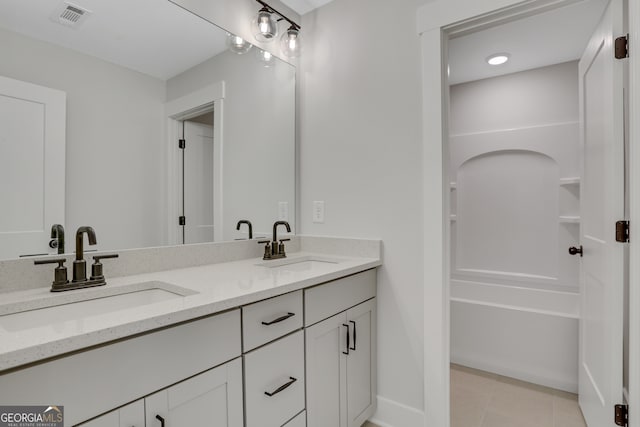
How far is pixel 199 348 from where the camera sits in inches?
37.3

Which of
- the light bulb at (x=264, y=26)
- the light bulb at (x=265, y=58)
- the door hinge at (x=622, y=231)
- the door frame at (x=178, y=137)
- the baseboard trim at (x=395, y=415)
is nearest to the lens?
the door hinge at (x=622, y=231)

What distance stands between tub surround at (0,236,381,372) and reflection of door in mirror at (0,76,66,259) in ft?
0.33

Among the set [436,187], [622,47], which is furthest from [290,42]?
[622,47]

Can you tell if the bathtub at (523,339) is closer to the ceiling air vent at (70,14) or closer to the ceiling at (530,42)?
the ceiling at (530,42)

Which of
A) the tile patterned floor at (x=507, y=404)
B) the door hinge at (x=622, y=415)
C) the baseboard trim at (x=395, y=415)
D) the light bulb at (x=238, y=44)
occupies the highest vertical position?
the light bulb at (x=238, y=44)

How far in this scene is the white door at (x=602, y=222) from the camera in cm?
136

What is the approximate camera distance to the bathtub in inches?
85.4

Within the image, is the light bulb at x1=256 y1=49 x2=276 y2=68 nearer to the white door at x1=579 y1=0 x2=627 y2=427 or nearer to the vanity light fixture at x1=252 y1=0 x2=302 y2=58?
the vanity light fixture at x1=252 y1=0 x2=302 y2=58

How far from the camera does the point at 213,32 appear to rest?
1685mm

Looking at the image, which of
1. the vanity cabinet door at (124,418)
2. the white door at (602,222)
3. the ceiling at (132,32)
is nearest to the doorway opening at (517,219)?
the white door at (602,222)

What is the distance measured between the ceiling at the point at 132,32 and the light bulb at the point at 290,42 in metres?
0.41

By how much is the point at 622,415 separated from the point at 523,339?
1.00 meters

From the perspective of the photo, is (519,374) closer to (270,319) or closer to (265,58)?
(270,319)

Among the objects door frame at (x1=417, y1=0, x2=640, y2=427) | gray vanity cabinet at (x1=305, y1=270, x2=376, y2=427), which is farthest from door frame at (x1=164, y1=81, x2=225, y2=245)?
door frame at (x1=417, y1=0, x2=640, y2=427)
